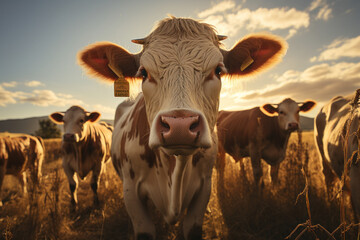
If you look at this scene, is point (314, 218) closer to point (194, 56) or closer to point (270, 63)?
point (270, 63)

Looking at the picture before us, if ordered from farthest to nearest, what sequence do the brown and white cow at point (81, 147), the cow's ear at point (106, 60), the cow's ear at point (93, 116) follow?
1. the cow's ear at point (93, 116)
2. the brown and white cow at point (81, 147)
3. the cow's ear at point (106, 60)

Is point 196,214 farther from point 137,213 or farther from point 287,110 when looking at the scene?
point 287,110

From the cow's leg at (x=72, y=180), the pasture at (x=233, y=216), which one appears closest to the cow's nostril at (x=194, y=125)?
the pasture at (x=233, y=216)

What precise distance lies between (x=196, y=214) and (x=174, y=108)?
134 cm

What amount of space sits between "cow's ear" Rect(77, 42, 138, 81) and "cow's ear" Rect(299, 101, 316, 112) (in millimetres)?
4913

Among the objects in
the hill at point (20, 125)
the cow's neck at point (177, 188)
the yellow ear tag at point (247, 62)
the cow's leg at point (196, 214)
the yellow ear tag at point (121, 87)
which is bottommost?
the hill at point (20, 125)

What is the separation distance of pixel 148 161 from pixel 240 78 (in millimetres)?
1417

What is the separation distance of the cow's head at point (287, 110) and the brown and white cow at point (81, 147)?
4.35 meters

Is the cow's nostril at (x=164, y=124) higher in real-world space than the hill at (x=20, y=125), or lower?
higher

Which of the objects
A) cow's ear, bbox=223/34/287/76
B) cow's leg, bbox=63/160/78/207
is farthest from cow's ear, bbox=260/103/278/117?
cow's leg, bbox=63/160/78/207

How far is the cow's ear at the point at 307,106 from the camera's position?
542 centimetres

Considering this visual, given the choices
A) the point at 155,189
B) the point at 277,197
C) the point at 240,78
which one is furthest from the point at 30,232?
the point at 277,197

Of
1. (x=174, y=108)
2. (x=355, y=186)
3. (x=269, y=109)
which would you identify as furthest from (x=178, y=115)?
(x=269, y=109)

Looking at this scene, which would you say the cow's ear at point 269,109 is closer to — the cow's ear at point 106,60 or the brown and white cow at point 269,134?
the brown and white cow at point 269,134
